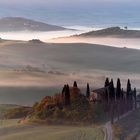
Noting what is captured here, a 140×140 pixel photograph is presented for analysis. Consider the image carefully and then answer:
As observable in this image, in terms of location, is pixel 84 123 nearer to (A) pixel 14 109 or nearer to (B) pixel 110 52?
(A) pixel 14 109

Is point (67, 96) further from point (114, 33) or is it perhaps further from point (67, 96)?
point (114, 33)

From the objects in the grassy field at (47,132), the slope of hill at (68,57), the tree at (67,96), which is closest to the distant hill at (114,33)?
the slope of hill at (68,57)

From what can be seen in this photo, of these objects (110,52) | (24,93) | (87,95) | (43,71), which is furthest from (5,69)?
(110,52)

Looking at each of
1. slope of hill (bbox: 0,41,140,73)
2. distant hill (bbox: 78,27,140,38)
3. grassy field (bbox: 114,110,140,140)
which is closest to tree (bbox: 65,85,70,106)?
grassy field (bbox: 114,110,140,140)

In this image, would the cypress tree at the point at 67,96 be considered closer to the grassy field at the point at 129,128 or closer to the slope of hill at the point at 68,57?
the grassy field at the point at 129,128

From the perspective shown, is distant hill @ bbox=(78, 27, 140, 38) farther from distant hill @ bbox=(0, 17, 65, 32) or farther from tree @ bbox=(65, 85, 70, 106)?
Result: tree @ bbox=(65, 85, 70, 106)

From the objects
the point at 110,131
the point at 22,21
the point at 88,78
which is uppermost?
the point at 22,21
